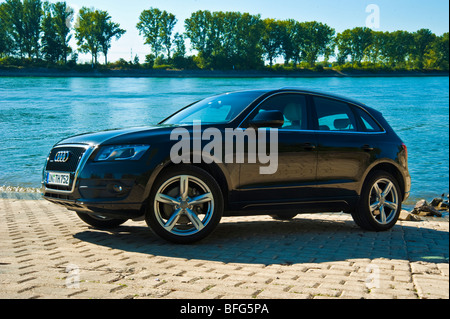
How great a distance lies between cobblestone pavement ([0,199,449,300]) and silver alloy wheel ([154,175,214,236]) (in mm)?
233

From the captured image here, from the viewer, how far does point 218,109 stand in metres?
6.43

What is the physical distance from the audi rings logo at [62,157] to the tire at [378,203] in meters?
3.46

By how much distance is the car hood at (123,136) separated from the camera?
5578 mm

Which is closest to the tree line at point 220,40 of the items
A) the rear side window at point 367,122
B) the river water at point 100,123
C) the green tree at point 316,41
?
the green tree at point 316,41

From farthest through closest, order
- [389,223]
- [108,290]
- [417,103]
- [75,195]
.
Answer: [417,103] < [389,223] < [75,195] < [108,290]

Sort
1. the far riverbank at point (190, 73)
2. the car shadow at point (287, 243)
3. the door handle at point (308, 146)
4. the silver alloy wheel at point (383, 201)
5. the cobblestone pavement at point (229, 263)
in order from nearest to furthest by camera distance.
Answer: the cobblestone pavement at point (229, 263) < the car shadow at point (287, 243) < the door handle at point (308, 146) < the silver alloy wheel at point (383, 201) < the far riverbank at point (190, 73)

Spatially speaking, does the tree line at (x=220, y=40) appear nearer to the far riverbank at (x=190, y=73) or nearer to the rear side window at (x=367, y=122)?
the far riverbank at (x=190, y=73)

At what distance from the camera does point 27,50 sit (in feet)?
417

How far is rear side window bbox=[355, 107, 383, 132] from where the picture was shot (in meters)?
7.20

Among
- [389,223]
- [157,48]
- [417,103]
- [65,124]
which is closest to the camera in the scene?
[389,223]

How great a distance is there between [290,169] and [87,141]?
2175mm

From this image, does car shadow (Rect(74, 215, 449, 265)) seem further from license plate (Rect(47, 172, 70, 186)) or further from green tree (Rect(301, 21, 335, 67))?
green tree (Rect(301, 21, 335, 67))

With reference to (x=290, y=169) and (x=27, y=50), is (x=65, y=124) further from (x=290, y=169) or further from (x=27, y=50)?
(x=27, y=50)
